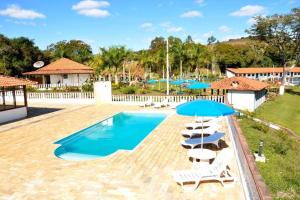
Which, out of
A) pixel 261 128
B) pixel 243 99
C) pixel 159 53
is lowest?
pixel 261 128

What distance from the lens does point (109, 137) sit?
54.7 ft

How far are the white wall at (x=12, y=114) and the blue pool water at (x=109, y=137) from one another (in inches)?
244

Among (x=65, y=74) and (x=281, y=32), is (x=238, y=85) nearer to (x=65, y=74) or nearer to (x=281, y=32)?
(x=65, y=74)

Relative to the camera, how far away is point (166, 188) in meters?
8.12

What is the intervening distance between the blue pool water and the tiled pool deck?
2.61 ft

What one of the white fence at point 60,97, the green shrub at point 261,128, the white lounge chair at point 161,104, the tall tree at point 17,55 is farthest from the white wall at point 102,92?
the tall tree at point 17,55

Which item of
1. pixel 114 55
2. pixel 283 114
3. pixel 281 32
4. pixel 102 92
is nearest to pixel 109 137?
pixel 102 92

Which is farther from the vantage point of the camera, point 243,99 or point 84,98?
point 243,99

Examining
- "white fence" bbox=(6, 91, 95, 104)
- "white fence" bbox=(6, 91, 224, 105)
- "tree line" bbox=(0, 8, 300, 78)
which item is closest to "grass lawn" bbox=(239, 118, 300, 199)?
"white fence" bbox=(6, 91, 224, 105)

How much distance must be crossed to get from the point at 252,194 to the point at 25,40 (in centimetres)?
6667

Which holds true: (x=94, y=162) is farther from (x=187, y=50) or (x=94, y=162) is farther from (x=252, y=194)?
(x=187, y=50)

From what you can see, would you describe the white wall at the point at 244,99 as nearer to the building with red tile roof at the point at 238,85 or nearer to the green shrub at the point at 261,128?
the building with red tile roof at the point at 238,85

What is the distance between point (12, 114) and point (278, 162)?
54.9 feet

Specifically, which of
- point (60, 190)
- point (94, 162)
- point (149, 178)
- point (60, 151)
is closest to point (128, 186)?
point (149, 178)
